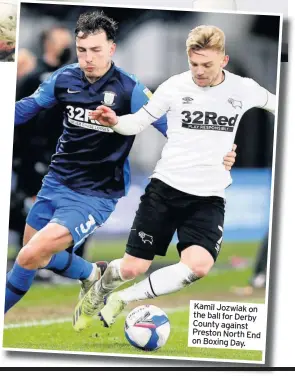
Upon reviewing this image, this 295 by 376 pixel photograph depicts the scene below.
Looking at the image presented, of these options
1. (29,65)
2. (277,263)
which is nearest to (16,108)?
(29,65)

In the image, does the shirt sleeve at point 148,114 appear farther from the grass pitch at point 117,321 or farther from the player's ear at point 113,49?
the grass pitch at point 117,321

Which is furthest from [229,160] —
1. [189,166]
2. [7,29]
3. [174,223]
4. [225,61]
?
[7,29]

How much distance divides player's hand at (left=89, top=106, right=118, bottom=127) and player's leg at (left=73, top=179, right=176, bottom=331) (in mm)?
477

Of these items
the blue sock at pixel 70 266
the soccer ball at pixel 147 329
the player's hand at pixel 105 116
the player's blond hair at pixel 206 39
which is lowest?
the soccer ball at pixel 147 329

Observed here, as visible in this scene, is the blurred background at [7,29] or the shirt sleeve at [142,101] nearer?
the shirt sleeve at [142,101]

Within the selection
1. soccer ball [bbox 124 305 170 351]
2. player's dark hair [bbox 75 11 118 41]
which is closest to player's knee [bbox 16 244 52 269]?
soccer ball [bbox 124 305 170 351]

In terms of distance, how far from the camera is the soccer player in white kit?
488cm

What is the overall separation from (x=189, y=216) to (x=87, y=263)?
2.47 feet

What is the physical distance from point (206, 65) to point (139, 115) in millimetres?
547

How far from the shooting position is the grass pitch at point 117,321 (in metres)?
4.91

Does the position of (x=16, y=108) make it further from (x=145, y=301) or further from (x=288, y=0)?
(x=288, y=0)

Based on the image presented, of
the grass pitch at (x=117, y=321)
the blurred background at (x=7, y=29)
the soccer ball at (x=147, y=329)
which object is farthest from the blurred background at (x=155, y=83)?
the soccer ball at (x=147, y=329)

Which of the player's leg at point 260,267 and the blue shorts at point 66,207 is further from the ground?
the blue shorts at point 66,207

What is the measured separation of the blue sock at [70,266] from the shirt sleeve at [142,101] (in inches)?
40.1
